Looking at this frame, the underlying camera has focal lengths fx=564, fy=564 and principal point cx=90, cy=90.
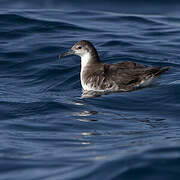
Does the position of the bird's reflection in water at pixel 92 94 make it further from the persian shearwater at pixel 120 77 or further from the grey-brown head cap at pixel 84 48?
the grey-brown head cap at pixel 84 48

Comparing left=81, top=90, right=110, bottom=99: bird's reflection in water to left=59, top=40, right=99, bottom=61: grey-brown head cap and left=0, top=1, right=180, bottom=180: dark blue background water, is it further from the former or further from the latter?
left=59, top=40, right=99, bottom=61: grey-brown head cap

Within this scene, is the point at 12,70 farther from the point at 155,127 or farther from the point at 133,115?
the point at 155,127

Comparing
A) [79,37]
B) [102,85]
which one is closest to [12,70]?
[102,85]

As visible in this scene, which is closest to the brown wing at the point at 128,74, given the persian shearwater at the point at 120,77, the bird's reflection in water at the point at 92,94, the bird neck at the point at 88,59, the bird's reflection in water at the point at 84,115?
the persian shearwater at the point at 120,77

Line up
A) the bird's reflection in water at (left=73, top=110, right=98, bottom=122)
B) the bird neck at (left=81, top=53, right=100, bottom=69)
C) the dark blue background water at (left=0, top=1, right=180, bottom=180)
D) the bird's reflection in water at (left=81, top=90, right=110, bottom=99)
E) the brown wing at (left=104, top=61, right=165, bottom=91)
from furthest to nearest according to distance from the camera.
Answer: the bird neck at (left=81, top=53, right=100, bottom=69)
the brown wing at (left=104, top=61, right=165, bottom=91)
the bird's reflection in water at (left=81, top=90, right=110, bottom=99)
the bird's reflection in water at (left=73, top=110, right=98, bottom=122)
the dark blue background water at (left=0, top=1, right=180, bottom=180)

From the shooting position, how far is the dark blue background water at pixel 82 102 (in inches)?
269

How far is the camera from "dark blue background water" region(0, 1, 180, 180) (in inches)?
269

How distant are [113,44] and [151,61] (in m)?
2.13

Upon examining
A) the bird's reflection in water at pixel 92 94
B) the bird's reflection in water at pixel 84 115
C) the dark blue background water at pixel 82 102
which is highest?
Answer: the dark blue background water at pixel 82 102

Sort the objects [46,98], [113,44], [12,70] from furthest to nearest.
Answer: [113,44]
[12,70]
[46,98]

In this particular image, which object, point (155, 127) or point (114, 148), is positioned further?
point (155, 127)

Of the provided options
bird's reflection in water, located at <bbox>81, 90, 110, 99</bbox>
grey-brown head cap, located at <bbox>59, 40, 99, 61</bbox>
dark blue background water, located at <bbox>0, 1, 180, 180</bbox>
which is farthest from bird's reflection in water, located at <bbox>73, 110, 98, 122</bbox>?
grey-brown head cap, located at <bbox>59, 40, 99, 61</bbox>

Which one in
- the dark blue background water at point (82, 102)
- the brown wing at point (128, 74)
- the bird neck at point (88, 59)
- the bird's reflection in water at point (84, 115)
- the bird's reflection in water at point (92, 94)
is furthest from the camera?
the bird neck at point (88, 59)

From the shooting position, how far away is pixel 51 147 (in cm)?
796
